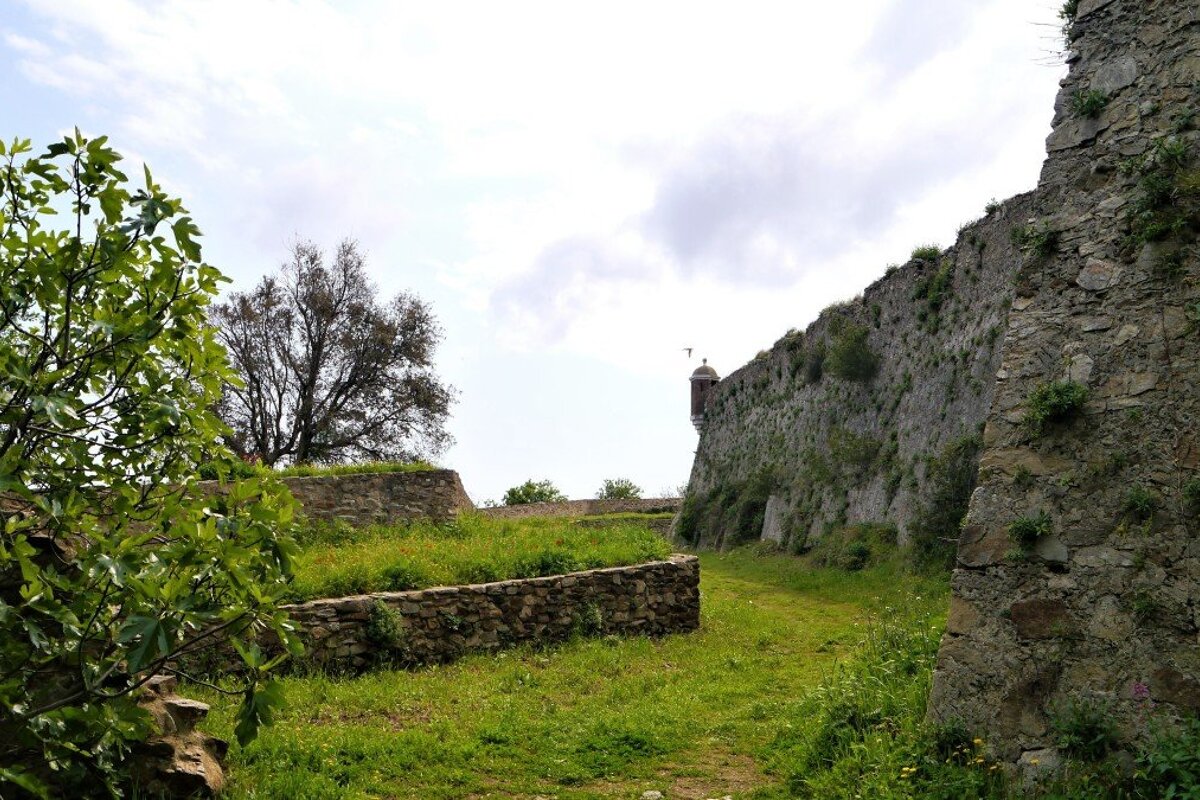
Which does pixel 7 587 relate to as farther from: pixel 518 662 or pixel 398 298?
pixel 398 298

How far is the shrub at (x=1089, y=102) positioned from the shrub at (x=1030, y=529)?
10.2 ft

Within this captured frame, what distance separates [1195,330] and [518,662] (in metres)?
7.96

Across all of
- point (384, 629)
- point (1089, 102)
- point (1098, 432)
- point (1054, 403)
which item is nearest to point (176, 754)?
point (384, 629)

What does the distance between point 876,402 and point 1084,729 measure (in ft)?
54.9

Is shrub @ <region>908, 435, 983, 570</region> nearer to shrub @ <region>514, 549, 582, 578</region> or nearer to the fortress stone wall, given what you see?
shrub @ <region>514, 549, 582, 578</region>

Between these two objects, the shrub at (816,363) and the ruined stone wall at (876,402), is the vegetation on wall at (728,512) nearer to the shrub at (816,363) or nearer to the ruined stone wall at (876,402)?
the ruined stone wall at (876,402)

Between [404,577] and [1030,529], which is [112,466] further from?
[404,577]

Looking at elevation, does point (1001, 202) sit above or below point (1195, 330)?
Result: above

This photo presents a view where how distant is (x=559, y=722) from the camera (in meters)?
8.05

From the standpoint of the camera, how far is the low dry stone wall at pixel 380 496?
15016 millimetres

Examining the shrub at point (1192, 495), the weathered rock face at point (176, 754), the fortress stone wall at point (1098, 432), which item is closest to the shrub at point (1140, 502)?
the fortress stone wall at point (1098, 432)

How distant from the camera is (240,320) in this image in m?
28.5

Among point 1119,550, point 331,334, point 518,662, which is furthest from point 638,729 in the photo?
point 331,334

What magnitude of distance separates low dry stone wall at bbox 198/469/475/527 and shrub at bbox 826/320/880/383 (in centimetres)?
1097
